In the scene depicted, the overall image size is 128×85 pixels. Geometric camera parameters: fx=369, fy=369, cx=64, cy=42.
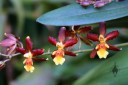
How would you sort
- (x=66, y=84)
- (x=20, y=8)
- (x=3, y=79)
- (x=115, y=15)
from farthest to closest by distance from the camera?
(x=3, y=79) < (x=20, y=8) < (x=66, y=84) < (x=115, y=15)

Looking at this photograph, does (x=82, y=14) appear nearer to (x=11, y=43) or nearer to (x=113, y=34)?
(x=113, y=34)

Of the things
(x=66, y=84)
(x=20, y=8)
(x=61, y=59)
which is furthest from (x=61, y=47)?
(x=20, y=8)

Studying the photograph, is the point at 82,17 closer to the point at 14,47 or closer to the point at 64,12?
the point at 64,12

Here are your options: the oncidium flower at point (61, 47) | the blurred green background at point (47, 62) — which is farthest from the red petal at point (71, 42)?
the blurred green background at point (47, 62)

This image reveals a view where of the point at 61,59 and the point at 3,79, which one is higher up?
the point at 61,59

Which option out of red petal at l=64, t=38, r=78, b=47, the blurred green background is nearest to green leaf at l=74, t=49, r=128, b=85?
the blurred green background
